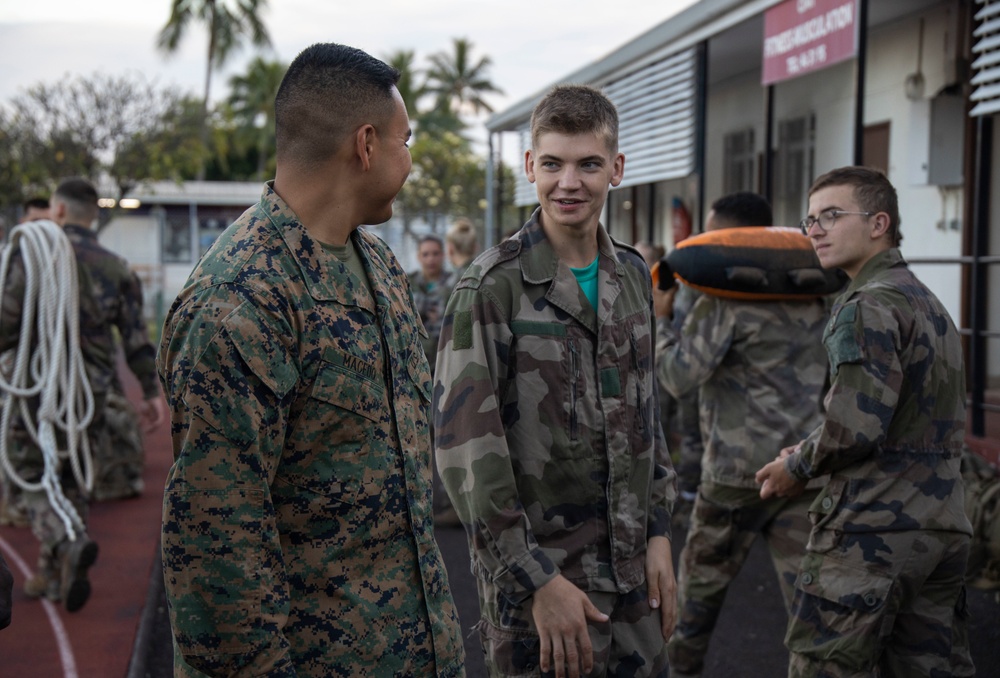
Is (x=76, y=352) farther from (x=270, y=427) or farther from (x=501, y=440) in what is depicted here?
(x=270, y=427)

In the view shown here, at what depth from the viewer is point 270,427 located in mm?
1900

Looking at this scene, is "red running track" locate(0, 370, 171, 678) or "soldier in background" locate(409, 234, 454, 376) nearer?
"red running track" locate(0, 370, 171, 678)

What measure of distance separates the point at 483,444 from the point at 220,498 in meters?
0.89

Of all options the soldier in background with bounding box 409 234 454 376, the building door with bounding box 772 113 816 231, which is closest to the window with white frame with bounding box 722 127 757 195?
the building door with bounding box 772 113 816 231

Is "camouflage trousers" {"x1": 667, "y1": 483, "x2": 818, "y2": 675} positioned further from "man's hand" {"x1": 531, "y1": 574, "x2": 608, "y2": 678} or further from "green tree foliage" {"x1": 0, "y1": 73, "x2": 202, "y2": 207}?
"green tree foliage" {"x1": 0, "y1": 73, "x2": 202, "y2": 207}

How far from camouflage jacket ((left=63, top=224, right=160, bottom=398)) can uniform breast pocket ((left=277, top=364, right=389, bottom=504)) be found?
4.92m

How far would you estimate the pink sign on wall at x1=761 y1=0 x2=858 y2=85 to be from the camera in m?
6.75

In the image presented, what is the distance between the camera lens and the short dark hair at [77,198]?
21.9 feet

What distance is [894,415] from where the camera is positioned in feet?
10.7

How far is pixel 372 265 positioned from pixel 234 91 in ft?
195

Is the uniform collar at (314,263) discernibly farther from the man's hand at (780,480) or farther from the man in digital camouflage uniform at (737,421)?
the man in digital camouflage uniform at (737,421)

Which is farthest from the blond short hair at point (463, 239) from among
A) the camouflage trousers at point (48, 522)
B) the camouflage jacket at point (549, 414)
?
the camouflage jacket at point (549, 414)

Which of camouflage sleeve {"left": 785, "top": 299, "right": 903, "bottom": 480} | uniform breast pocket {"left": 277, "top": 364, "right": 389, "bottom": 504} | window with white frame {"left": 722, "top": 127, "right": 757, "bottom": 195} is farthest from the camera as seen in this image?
window with white frame {"left": 722, "top": 127, "right": 757, "bottom": 195}

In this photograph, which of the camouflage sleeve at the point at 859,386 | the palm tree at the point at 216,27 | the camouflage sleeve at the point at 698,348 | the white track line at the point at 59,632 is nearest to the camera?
the camouflage sleeve at the point at 859,386
